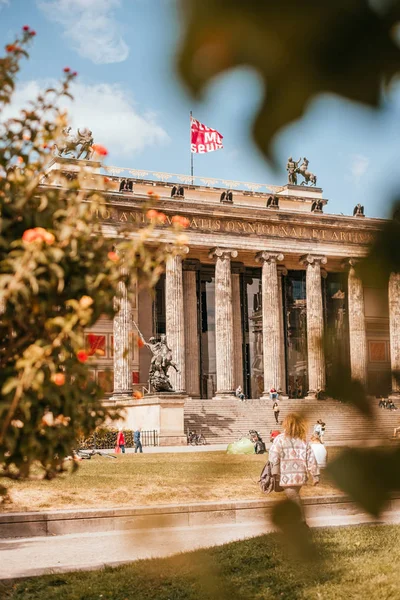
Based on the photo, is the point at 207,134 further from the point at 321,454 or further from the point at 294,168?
the point at 321,454

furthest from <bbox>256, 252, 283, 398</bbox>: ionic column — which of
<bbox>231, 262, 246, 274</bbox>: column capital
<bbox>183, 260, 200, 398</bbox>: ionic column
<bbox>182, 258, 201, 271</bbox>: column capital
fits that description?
<bbox>183, 260, 200, 398</bbox>: ionic column

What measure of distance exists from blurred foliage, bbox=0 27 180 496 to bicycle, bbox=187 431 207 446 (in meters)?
32.6

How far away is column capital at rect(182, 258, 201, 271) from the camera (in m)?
50.1

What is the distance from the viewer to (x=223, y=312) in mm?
48250

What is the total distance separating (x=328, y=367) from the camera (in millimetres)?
992

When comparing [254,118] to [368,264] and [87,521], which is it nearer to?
[368,264]

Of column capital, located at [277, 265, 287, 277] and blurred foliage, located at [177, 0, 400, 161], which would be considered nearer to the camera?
blurred foliage, located at [177, 0, 400, 161]

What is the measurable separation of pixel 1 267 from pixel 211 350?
49.1m

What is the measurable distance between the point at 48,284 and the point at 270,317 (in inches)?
1852

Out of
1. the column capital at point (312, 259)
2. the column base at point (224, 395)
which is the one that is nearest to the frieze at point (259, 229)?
the column capital at point (312, 259)

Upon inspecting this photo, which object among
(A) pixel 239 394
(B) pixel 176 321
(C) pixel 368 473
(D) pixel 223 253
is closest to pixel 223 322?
(B) pixel 176 321

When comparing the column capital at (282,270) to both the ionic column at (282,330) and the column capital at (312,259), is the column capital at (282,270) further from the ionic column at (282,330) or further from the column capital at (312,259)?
the column capital at (312,259)

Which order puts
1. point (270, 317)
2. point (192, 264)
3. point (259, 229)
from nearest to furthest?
point (259, 229) → point (270, 317) → point (192, 264)

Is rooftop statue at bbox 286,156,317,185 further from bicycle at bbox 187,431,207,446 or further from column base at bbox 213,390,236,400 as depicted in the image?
column base at bbox 213,390,236,400
